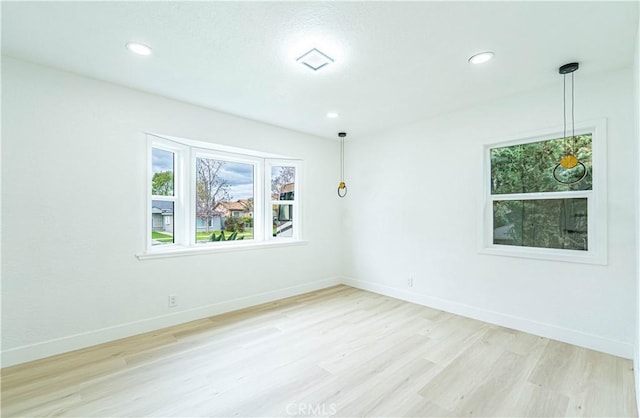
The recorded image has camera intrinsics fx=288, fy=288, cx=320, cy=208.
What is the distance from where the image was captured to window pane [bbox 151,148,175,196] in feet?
10.6

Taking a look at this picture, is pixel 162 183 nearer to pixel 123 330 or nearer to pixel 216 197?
pixel 216 197

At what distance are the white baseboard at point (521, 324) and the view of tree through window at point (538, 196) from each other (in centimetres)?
79

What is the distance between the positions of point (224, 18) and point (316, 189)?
3.00 metres

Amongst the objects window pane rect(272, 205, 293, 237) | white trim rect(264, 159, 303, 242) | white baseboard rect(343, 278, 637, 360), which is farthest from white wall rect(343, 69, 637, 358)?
window pane rect(272, 205, 293, 237)

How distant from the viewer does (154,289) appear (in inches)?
Result: 120

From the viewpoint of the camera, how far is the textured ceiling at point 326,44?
1767mm

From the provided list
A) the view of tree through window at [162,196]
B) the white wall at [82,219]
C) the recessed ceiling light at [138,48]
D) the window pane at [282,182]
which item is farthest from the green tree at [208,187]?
the recessed ceiling light at [138,48]

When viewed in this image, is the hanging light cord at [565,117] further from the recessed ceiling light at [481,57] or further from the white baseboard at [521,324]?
the white baseboard at [521,324]

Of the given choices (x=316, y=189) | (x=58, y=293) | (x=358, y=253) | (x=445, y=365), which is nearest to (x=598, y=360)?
(x=445, y=365)

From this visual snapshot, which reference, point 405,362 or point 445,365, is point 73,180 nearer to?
point 405,362

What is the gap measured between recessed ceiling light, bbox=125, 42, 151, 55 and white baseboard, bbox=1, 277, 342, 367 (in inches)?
97.7

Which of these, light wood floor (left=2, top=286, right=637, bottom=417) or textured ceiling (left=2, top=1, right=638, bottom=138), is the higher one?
textured ceiling (left=2, top=1, right=638, bottom=138)

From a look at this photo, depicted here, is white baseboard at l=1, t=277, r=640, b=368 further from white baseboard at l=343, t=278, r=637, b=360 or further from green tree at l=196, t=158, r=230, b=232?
green tree at l=196, t=158, r=230, b=232

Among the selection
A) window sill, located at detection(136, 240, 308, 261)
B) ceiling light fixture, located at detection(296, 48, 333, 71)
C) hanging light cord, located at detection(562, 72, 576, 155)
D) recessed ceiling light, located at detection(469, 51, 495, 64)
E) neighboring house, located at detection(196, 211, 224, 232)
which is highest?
recessed ceiling light, located at detection(469, 51, 495, 64)
